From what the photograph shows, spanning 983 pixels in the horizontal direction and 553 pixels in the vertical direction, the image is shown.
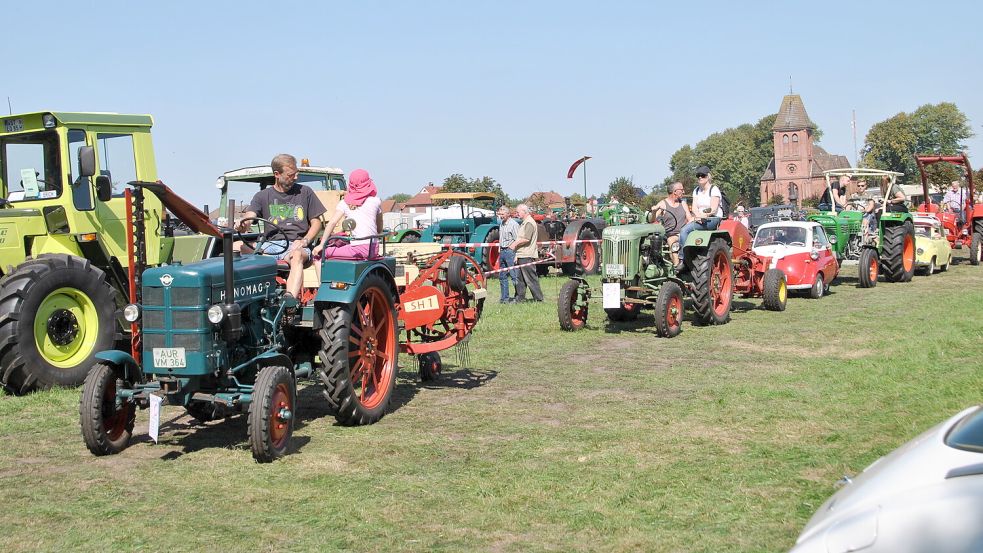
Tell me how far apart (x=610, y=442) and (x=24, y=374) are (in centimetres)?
508

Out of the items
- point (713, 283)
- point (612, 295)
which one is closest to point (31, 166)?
point (612, 295)

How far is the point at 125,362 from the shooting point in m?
6.04

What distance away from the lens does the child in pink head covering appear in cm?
738

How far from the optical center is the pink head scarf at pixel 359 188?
7613mm

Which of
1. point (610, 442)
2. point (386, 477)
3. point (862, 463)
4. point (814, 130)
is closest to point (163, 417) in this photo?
point (386, 477)

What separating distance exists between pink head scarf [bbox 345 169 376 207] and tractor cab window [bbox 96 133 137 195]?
324 centimetres

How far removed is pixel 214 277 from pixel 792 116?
4680 inches

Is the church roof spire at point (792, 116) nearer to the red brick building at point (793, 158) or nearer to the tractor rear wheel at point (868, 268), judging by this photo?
the red brick building at point (793, 158)

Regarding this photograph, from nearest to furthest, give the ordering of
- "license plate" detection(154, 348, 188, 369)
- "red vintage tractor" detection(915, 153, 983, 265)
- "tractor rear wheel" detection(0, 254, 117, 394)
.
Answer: "license plate" detection(154, 348, 188, 369) → "tractor rear wheel" detection(0, 254, 117, 394) → "red vintage tractor" detection(915, 153, 983, 265)

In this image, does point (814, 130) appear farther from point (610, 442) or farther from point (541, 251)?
point (610, 442)

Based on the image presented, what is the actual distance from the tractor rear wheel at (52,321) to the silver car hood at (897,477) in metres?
6.72

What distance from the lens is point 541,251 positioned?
68.5 ft

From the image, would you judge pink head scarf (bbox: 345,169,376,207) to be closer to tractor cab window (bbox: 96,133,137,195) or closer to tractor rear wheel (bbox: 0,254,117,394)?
tractor rear wheel (bbox: 0,254,117,394)

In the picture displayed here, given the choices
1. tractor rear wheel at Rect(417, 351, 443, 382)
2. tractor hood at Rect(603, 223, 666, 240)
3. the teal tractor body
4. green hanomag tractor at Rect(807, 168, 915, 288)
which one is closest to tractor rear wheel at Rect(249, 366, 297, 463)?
the teal tractor body
